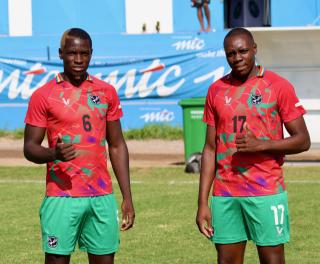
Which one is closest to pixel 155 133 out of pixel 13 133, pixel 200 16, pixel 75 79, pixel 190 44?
pixel 190 44

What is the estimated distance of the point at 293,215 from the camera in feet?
39.3

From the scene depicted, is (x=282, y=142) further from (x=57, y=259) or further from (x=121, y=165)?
(x=57, y=259)

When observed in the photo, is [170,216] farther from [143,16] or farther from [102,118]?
[143,16]

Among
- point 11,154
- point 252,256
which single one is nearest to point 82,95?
point 252,256

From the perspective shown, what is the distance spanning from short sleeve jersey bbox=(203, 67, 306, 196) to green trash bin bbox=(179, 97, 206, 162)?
1143 cm

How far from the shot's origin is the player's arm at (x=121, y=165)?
6725mm

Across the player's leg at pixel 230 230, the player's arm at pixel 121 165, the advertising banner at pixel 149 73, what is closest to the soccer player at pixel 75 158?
the player's arm at pixel 121 165

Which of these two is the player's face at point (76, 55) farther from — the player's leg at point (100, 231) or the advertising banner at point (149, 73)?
the advertising banner at point (149, 73)

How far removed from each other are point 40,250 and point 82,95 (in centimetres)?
392

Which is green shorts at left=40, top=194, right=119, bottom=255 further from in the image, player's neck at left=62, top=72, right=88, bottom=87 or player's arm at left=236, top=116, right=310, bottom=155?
player's arm at left=236, top=116, right=310, bottom=155

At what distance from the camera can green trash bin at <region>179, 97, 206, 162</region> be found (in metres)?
18.1

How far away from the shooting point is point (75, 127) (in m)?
6.50

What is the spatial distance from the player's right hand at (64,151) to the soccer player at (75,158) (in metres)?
0.19

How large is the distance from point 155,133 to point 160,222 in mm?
10802
